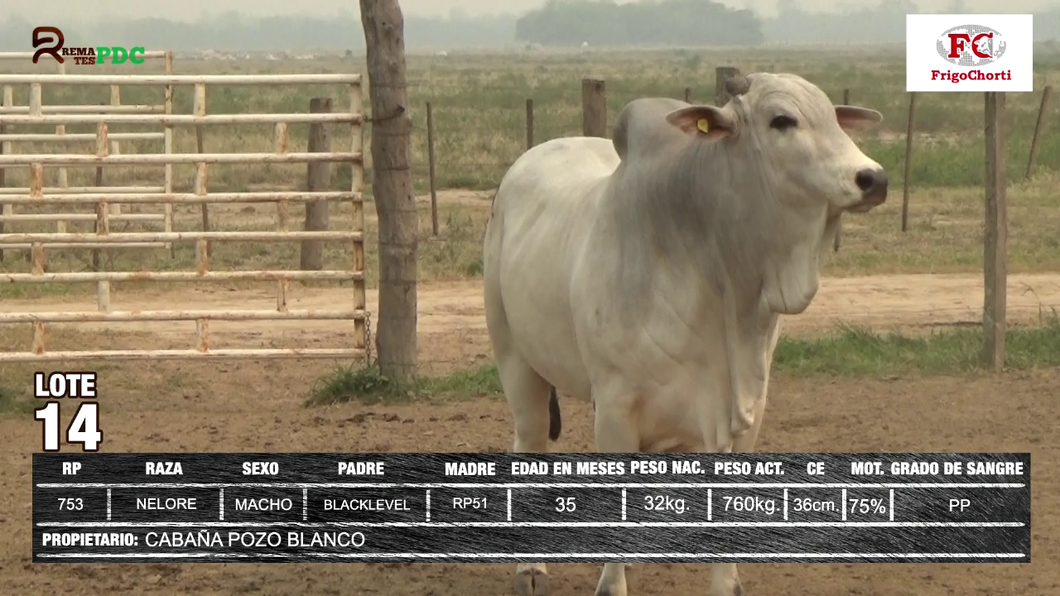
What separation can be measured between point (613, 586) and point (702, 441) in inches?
26.5

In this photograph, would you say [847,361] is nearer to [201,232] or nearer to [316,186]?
[201,232]

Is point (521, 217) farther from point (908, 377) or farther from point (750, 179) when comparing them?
point (908, 377)

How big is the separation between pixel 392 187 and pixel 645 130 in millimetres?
4047

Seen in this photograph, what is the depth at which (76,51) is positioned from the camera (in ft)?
39.9

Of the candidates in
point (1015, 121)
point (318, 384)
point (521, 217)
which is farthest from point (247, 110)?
point (521, 217)

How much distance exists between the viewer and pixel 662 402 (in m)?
5.21

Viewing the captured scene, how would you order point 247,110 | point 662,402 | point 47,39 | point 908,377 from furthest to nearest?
point 247,110
point 47,39
point 908,377
point 662,402

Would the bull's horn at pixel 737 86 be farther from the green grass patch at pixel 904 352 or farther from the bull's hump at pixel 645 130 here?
the green grass patch at pixel 904 352

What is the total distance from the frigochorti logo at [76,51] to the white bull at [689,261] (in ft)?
20.8

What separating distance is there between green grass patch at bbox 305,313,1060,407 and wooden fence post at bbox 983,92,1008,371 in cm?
18

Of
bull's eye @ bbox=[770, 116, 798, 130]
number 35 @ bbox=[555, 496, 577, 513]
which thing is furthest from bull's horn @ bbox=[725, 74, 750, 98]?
number 35 @ bbox=[555, 496, 577, 513]
